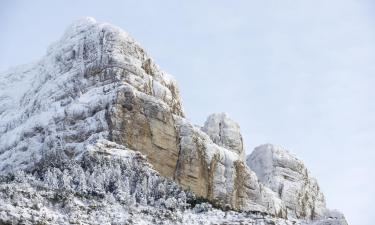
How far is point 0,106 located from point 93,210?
60075 millimetres

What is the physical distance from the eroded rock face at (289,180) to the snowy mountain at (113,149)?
742mm

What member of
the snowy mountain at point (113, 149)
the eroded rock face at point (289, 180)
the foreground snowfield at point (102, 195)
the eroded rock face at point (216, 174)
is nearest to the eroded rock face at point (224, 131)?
the snowy mountain at point (113, 149)

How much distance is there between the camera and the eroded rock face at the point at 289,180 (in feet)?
556

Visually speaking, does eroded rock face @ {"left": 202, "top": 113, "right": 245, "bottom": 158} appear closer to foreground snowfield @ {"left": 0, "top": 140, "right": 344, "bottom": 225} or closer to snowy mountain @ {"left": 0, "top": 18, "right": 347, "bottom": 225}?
snowy mountain @ {"left": 0, "top": 18, "right": 347, "bottom": 225}

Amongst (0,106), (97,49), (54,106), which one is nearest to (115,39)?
(97,49)

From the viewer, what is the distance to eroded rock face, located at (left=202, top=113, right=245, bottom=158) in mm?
162250

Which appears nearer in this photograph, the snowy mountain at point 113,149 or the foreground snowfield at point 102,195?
the foreground snowfield at point 102,195

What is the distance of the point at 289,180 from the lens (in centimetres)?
17238

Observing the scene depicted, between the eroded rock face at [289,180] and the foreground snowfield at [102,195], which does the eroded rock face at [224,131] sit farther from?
the foreground snowfield at [102,195]

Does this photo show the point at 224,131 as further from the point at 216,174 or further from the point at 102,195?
the point at 102,195

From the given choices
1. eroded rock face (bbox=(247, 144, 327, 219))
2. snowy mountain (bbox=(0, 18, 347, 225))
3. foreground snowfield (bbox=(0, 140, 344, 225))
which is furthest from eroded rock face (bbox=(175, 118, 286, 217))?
foreground snowfield (bbox=(0, 140, 344, 225))

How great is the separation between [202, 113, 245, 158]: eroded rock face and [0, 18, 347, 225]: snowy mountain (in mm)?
216

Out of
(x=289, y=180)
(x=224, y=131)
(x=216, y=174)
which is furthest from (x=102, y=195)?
(x=289, y=180)

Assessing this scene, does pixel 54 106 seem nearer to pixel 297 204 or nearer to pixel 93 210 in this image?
pixel 93 210
